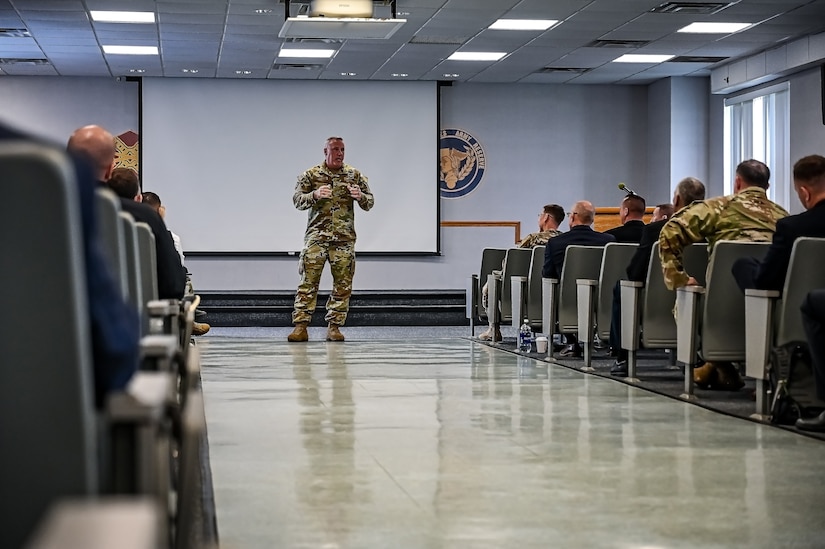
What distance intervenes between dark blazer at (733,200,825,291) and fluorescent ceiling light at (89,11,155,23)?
732cm

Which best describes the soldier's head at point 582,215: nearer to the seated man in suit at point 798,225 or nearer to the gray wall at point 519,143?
the seated man in suit at point 798,225

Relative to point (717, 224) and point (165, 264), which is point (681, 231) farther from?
point (165, 264)

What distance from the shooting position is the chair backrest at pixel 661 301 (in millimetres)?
6332

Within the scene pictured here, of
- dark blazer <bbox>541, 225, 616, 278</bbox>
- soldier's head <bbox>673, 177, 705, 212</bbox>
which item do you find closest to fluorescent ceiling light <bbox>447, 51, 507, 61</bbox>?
dark blazer <bbox>541, 225, 616, 278</bbox>

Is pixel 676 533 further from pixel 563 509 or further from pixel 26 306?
pixel 26 306

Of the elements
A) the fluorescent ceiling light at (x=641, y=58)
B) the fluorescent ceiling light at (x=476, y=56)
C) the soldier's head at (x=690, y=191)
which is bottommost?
the soldier's head at (x=690, y=191)

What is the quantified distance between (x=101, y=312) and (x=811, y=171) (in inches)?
162

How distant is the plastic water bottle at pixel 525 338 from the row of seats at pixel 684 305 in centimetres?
10

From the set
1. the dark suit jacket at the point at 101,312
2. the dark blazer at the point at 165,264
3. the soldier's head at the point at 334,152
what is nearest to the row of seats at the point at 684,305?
the soldier's head at the point at 334,152

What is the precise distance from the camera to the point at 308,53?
41.7 ft

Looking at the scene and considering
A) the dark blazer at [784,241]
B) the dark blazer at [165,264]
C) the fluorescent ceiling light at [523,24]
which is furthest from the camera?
the fluorescent ceiling light at [523,24]

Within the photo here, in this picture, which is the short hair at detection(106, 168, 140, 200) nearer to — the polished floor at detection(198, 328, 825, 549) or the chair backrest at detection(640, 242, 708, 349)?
the polished floor at detection(198, 328, 825, 549)

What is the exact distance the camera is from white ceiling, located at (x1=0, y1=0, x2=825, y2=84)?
1034cm

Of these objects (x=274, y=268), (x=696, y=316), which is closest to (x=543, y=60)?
(x=274, y=268)
